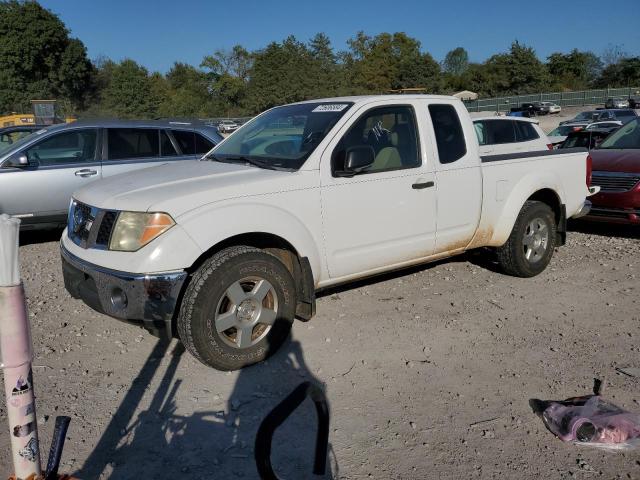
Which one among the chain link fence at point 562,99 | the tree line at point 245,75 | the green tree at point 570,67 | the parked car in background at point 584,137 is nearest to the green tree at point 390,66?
the tree line at point 245,75

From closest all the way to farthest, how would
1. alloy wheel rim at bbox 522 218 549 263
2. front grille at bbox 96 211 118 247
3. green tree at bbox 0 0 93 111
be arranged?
1. front grille at bbox 96 211 118 247
2. alloy wheel rim at bbox 522 218 549 263
3. green tree at bbox 0 0 93 111

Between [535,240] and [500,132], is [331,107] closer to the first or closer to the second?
[535,240]

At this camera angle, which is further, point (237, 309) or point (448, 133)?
point (448, 133)

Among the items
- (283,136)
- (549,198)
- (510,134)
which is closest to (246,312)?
(283,136)

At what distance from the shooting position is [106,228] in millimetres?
3869

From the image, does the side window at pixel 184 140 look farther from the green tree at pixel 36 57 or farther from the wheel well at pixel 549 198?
the green tree at pixel 36 57

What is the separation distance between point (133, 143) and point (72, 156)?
80 centimetres

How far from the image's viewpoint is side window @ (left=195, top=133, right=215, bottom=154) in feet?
27.2

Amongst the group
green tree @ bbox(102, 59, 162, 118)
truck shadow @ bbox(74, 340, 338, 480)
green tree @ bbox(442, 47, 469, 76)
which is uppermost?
green tree @ bbox(442, 47, 469, 76)

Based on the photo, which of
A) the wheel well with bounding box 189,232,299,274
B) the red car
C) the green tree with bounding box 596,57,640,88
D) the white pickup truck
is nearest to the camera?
the white pickup truck

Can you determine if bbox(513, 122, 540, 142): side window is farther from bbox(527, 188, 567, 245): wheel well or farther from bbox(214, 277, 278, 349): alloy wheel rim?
bbox(214, 277, 278, 349): alloy wheel rim

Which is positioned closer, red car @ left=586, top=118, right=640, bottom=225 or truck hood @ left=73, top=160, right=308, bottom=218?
truck hood @ left=73, top=160, right=308, bottom=218

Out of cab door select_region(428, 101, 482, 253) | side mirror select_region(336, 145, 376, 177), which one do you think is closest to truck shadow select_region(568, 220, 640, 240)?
cab door select_region(428, 101, 482, 253)

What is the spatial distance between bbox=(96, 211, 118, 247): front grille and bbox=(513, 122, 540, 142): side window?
30.7ft
